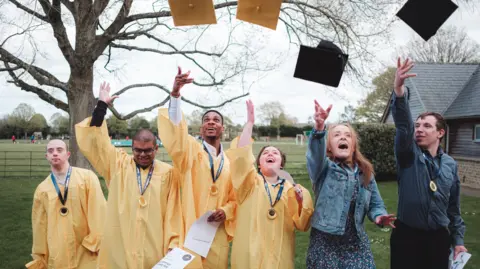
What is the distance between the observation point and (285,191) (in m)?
3.58

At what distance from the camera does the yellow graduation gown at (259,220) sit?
11.1 feet

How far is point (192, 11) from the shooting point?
2965mm

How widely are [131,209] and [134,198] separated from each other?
9cm

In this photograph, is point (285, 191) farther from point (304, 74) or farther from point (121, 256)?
point (121, 256)

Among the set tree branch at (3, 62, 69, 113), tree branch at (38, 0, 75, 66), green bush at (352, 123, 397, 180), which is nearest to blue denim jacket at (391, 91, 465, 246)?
tree branch at (38, 0, 75, 66)

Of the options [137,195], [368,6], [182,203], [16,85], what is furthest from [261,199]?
[16,85]

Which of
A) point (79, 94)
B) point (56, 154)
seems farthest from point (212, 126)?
point (79, 94)

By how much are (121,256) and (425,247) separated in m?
2.43

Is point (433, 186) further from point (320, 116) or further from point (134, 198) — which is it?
point (134, 198)

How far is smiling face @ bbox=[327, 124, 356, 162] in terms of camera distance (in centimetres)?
323

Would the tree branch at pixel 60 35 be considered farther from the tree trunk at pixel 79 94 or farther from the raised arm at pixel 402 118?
the raised arm at pixel 402 118

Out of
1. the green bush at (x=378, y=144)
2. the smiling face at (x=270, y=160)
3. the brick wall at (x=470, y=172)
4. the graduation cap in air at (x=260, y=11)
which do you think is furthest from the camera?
the brick wall at (x=470, y=172)

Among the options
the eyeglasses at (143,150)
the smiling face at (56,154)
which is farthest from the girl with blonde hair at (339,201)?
the smiling face at (56,154)

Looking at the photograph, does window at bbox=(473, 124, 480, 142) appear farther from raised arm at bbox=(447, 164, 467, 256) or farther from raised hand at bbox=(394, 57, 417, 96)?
raised hand at bbox=(394, 57, 417, 96)
